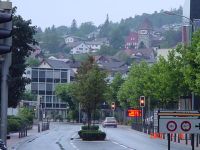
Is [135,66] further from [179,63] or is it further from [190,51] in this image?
[190,51]

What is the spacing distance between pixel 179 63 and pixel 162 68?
222 centimetres

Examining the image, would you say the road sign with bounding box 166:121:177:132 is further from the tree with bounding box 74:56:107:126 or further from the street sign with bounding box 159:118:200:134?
the tree with bounding box 74:56:107:126

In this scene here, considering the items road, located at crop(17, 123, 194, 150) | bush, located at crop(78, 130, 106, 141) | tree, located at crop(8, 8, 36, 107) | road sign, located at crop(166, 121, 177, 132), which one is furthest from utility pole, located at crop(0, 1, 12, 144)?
bush, located at crop(78, 130, 106, 141)

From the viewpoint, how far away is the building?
149 metres

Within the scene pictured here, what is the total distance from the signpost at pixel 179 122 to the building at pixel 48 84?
13265 centimetres

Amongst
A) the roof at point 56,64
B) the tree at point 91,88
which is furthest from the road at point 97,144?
the roof at point 56,64

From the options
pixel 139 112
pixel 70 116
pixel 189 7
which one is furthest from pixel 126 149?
pixel 70 116

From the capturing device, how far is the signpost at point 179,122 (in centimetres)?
1514

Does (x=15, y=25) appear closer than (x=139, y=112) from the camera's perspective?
Yes

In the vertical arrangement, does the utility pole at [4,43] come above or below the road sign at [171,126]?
above

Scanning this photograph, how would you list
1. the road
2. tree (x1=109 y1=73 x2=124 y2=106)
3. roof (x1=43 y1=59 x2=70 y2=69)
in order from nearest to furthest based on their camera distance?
the road → tree (x1=109 y1=73 x2=124 y2=106) → roof (x1=43 y1=59 x2=70 y2=69)

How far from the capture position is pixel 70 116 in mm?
124562

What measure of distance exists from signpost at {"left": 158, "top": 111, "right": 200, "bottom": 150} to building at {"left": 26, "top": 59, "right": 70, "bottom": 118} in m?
133

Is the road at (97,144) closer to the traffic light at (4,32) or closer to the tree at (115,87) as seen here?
the traffic light at (4,32)
